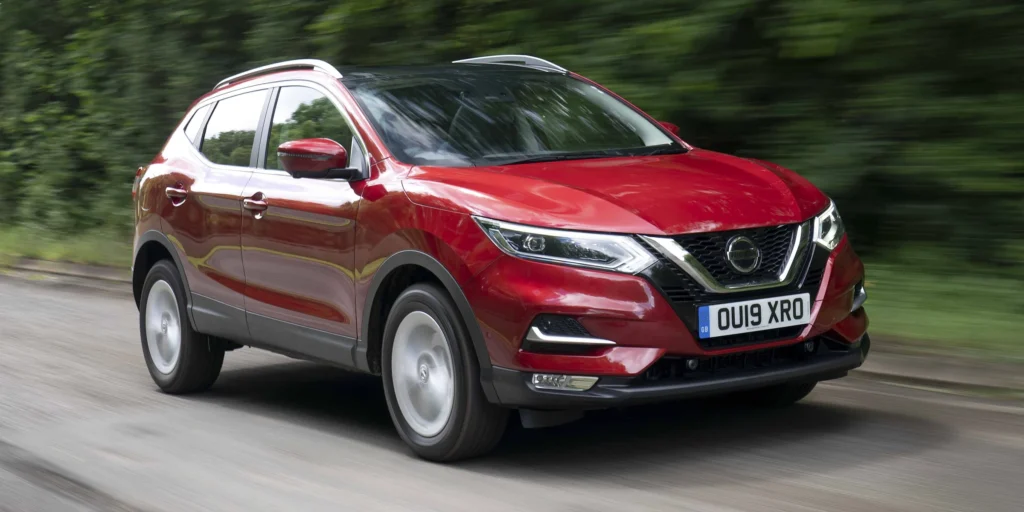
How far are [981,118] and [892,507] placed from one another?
4070mm

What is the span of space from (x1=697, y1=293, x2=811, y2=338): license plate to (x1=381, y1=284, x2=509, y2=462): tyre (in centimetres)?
90

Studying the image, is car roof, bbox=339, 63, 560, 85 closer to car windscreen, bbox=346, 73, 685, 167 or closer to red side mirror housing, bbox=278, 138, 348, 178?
car windscreen, bbox=346, 73, 685, 167

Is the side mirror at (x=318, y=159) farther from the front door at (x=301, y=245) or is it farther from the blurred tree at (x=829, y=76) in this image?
the blurred tree at (x=829, y=76)

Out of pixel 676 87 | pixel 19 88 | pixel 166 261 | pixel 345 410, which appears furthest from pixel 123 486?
pixel 19 88

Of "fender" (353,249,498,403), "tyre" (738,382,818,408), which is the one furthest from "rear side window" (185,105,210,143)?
"tyre" (738,382,818,408)

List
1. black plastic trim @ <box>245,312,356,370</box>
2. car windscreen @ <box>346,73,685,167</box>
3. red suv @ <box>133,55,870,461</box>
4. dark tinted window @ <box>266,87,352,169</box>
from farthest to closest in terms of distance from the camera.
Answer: dark tinted window @ <box>266,87,352,169</box> < black plastic trim @ <box>245,312,356,370</box> < car windscreen @ <box>346,73,685,167</box> < red suv @ <box>133,55,870,461</box>

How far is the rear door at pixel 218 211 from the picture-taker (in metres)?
7.00

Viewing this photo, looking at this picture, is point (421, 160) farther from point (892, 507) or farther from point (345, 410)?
point (892, 507)

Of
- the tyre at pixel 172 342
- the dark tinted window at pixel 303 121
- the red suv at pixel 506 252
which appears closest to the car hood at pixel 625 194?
the red suv at pixel 506 252

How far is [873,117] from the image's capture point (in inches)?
335

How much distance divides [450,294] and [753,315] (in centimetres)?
116

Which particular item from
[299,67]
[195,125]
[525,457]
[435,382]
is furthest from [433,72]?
[525,457]

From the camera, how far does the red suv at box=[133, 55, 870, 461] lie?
16.6ft

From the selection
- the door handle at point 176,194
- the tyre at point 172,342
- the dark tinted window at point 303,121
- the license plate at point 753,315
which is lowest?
the tyre at point 172,342
